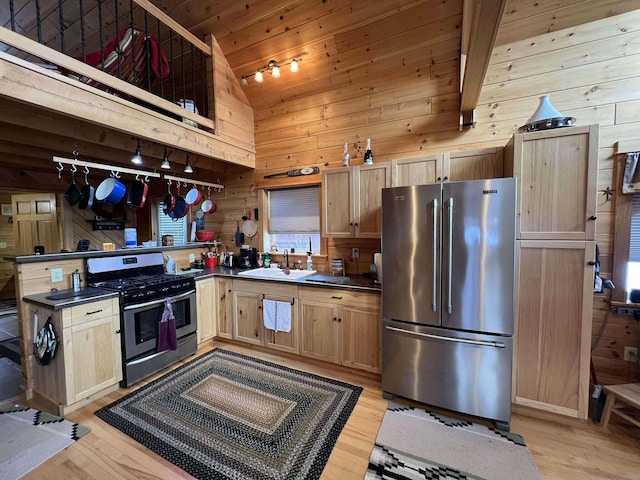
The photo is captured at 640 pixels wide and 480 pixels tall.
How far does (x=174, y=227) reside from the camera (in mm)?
4883

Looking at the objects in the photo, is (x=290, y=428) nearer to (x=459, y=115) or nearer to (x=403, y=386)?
(x=403, y=386)

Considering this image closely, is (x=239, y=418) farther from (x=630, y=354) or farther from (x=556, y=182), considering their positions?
(x=630, y=354)

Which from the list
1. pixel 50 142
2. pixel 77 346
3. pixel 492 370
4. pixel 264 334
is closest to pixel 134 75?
pixel 50 142

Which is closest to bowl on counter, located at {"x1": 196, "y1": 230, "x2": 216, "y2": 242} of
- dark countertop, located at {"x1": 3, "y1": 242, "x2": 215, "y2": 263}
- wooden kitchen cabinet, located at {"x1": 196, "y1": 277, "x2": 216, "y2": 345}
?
dark countertop, located at {"x1": 3, "y1": 242, "x2": 215, "y2": 263}

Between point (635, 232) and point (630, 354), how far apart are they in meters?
1.02

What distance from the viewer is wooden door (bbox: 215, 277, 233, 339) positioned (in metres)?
3.29

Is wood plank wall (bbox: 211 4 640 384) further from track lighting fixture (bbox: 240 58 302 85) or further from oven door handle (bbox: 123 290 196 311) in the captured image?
oven door handle (bbox: 123 290 196 311)

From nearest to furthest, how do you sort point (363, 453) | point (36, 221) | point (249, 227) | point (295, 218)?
point (363, 453) < point (295, 218) < point (249, 227) < point (36, 221)

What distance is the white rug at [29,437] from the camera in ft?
5.42

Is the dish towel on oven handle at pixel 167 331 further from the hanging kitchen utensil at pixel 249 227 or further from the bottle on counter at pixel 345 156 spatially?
the bottle on counter at pixel 345 156

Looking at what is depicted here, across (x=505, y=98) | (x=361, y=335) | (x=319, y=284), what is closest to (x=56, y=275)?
(x=319, y=284)

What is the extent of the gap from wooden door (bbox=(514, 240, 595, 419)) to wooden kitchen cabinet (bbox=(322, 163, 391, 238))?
4.12 ft

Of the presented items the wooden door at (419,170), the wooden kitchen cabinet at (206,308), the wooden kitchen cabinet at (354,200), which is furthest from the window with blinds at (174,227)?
the wooden door at (419,170)

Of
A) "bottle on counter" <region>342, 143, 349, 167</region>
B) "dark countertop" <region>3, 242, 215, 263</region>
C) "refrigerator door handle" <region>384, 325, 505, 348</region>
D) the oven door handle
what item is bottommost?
"refrigerator door handle" <region>384, 325, 505, 348</region>
